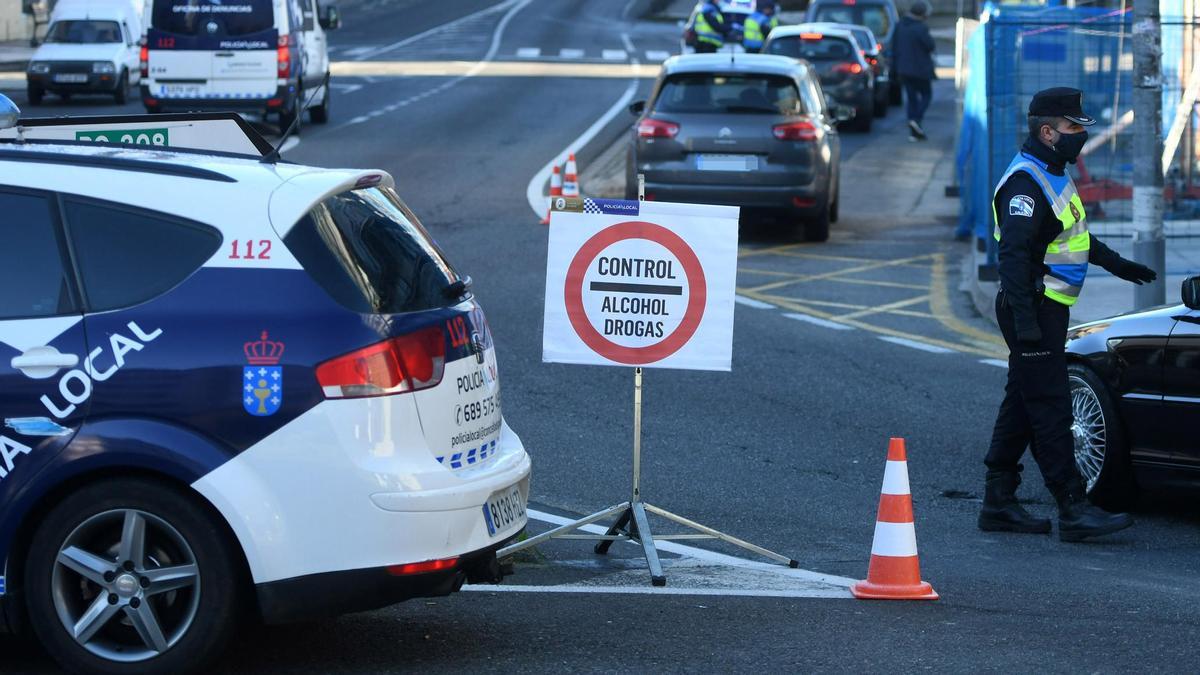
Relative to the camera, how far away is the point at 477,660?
5828mm

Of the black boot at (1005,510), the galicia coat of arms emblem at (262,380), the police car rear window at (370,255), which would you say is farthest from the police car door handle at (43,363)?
the black boot at (1005,510)

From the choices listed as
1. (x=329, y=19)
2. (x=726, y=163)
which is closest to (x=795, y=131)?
(x=726, y=163)

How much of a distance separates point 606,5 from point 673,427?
2312 inches

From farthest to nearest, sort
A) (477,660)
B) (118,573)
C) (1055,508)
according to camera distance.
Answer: (1055,508) → (477,660) → (118,573)

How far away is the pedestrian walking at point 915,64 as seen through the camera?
2716 cm

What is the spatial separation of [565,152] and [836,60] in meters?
6.23

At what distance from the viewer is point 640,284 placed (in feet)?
23.1

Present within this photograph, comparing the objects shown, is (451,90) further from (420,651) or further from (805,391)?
(420,651)

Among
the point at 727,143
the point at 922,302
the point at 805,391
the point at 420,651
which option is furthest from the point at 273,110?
the point at 420,651

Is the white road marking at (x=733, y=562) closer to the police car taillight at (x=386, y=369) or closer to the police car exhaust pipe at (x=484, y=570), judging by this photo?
the police car exhaust pipe at (x=484, y=570)

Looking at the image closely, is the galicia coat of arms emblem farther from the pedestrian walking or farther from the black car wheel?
the pedestrian walking

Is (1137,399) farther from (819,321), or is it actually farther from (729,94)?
(729,94)

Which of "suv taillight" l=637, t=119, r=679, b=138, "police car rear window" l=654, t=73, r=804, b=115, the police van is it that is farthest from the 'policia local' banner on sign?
"police car rear window" l=654, t=73, r=804, b=115

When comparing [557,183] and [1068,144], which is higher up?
[1068,144]
